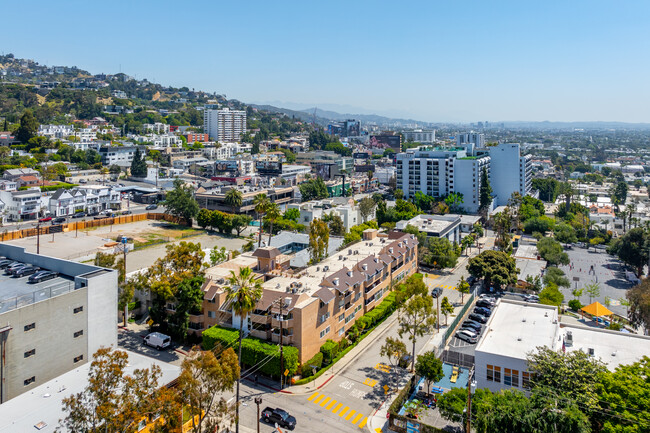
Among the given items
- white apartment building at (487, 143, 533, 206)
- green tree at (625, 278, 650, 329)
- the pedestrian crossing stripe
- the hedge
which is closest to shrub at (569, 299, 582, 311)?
green tree at (625, 278, 650, 329)

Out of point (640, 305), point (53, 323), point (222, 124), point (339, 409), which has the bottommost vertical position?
point (339, 409)

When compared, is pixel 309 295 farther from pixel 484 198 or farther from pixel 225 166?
pixel 225 166

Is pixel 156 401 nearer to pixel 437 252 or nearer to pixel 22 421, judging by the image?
pixel 22 421

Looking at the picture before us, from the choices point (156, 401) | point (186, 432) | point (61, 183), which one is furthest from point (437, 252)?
point (61, 183)

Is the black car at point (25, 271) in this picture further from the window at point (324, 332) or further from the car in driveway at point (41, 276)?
the window at point (324, 332)

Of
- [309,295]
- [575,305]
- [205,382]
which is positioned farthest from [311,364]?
[575,305]

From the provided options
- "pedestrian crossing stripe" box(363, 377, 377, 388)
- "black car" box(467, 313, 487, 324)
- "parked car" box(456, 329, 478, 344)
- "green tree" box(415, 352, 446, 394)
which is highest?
"green tree" box(415, 352, 446, 394)

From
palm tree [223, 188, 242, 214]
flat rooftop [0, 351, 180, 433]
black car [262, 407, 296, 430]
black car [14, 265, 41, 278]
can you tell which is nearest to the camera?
flat rooftop [0, 351, 180, 433]

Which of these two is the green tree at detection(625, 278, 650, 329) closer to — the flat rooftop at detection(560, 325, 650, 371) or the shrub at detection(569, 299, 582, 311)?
the flat rooftop at detection(560, 325, 650, 371)
